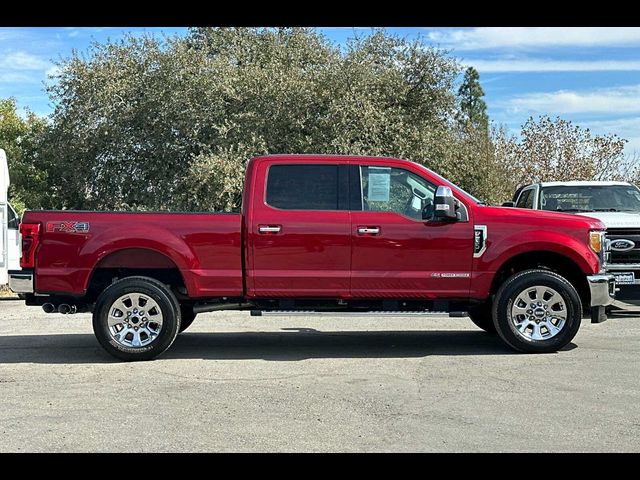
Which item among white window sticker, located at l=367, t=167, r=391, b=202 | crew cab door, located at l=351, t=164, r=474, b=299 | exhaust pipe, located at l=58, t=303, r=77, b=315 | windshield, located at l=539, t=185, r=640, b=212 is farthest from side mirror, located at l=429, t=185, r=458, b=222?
windshield, located at l=539, t=185, r=640, b=212

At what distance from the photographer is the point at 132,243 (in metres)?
7.77

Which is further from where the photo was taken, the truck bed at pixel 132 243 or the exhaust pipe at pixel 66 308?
the exhaust pipe at pixel 66 308

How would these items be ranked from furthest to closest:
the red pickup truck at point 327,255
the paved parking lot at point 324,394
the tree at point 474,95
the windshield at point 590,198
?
the tree at point 474,95
the windshield at point 590,198
the red pickup truck at point 327,255
the paved parking lot at point 324,394

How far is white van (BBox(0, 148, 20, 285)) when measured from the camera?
12.6m

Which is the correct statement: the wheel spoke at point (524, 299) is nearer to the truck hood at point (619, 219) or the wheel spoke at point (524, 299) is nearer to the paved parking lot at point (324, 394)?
the paved parking lot at point (324, 394)

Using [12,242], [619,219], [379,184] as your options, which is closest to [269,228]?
[379,184]

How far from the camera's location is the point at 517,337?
793 cm

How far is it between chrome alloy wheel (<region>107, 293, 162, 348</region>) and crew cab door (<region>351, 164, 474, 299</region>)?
2.11m

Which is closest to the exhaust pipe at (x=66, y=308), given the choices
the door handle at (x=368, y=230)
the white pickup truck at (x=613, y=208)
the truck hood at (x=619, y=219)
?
the door handle at (x=368, y=230)

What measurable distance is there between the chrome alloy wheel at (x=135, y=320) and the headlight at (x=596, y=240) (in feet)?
15.2

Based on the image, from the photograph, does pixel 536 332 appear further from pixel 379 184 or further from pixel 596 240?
pixel 379 184

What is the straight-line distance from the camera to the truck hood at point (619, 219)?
435 inches
